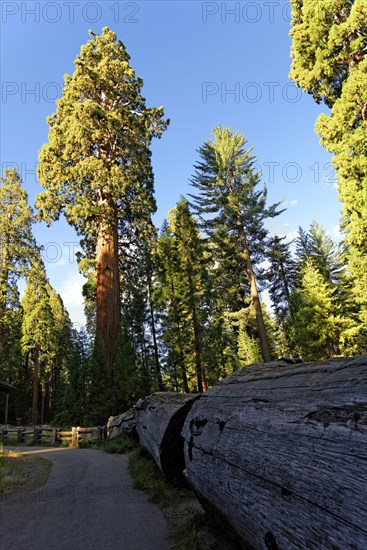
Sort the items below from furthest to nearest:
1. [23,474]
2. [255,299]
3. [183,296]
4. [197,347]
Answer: [183,296] < [197,347] < [255,299] < [23,474]

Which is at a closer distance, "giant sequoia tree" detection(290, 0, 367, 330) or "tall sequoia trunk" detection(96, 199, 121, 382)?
"giant sequoia tree" detection(290, 0, 367, 330)

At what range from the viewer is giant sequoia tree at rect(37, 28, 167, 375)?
63.0 feet

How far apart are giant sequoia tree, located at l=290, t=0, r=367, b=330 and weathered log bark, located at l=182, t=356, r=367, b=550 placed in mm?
13189

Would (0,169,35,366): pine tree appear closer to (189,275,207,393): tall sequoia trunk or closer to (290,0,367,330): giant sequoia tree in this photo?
(189,275,207,393): tall sequoia trunk

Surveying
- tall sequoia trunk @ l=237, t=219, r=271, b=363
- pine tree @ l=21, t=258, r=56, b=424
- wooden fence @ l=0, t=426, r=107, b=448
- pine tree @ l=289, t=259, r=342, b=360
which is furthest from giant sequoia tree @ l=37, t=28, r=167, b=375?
pine tree @ l=21, t=258, r=56, b=424

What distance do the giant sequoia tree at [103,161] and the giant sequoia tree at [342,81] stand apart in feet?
A: 32.5

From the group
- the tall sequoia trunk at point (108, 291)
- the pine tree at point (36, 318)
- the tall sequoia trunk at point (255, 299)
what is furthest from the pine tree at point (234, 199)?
the pine tree at point (36, 318)

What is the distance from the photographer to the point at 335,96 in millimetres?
16266

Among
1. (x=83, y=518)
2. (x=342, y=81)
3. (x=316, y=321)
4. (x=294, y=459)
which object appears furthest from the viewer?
(x=316, y=321)

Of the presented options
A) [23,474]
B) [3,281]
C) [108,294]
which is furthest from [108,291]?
[3,281]

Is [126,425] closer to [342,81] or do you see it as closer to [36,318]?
[342,81]

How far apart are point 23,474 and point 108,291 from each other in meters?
Result: 12.0

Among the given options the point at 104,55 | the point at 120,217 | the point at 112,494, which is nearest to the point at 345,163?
the point at 120,217

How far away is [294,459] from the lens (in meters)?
2.09
